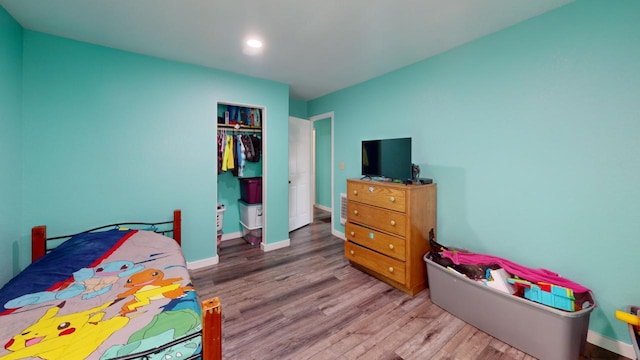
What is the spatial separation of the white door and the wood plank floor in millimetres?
1485

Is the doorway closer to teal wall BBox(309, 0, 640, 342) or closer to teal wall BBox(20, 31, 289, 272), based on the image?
teal wall BBox(20, 31, 289, 272)

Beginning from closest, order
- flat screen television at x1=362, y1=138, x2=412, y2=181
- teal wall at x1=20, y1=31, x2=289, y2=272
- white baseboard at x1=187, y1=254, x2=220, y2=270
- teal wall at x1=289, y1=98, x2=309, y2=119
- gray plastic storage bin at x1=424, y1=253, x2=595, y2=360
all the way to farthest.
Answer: gray plastic storage bin at x1=424, y1=253, x2=595, y2=360
teal wall at x1=20, y1=31, x2=289, y2=272
flat screen television at x1=362, y1=138, x2=412, y2=181
white baseboard at x1=187, y1=254, x2=220, y2=270
teal wall at x1=289, y1=98, x2=309, y2=119

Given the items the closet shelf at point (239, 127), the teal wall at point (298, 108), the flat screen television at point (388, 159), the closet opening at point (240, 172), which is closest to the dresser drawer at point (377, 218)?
the flat screen television at point (388, 159)

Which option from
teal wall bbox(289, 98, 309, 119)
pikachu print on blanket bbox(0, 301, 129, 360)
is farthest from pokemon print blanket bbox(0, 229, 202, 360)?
teal wall bbox(289, 98, 309, 119)

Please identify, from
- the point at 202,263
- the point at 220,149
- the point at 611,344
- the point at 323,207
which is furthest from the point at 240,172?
the point at 611,344

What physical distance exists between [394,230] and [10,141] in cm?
349

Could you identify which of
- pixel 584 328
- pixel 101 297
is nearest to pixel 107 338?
pixel 101 297

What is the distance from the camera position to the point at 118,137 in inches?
96.7

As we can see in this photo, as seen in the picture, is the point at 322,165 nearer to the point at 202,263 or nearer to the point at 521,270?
the point at 202,263

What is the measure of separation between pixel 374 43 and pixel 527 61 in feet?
4.36

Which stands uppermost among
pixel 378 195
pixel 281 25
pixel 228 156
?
pixel 281 25

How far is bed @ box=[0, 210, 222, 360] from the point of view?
3.19 ft

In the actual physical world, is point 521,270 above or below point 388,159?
below

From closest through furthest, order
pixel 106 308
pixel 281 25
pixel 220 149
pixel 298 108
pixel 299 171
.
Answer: pixel 106 308
pixel 281 25
pixel 220 149
pixel 299 171
pixel 298 108
